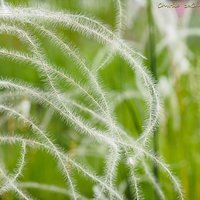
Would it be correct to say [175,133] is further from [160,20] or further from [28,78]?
[28,78]

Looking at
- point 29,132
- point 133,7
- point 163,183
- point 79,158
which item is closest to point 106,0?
point 133,7

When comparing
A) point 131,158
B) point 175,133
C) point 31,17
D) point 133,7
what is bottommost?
point 131,158

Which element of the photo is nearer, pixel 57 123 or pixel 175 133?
pixel 175 133

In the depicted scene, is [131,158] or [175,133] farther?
[175,133]

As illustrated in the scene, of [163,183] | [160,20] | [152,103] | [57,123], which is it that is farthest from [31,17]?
[57,123]

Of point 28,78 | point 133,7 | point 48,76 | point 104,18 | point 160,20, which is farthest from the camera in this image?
point 104,18

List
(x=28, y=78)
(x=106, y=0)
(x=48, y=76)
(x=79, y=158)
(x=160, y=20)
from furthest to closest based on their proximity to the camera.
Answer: (x=106, y=0)
(x=28, y=78)
(x=160, y=20)
(x=79, y=158)
(x=48, y=76)

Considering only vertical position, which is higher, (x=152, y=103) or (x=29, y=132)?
(x=29, y=132)

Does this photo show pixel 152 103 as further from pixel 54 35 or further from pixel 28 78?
pixel 28 78

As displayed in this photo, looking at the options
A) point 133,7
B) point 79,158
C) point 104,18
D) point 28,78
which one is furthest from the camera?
point 104,18
